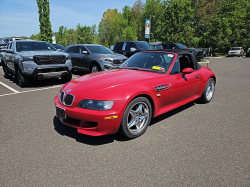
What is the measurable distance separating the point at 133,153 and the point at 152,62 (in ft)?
6.80

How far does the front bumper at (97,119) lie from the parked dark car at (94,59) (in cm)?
587

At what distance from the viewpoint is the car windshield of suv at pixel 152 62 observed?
3.94 metres

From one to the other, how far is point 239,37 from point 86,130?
1883 inches

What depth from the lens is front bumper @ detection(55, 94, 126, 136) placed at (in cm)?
279

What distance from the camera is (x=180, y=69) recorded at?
4121mm

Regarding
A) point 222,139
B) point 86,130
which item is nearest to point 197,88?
point 222,139

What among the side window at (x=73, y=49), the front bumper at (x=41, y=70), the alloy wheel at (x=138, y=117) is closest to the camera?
the alloy wheel at (x=138, y=117)

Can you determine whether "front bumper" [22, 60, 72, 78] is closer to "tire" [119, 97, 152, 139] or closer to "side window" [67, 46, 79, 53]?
"side window" [67, 46, 79, 53]

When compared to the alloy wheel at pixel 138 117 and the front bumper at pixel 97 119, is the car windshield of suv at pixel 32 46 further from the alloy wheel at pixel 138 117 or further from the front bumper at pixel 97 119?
the alloy wheel at pixel 138 117

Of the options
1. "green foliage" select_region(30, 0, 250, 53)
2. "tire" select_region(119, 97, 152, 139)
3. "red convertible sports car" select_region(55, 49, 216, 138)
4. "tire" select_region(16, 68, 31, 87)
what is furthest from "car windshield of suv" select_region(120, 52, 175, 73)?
"green foliage" select_region(30, 0, 250, 53)

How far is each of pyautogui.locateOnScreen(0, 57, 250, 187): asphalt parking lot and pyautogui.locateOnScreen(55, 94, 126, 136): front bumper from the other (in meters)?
0.27

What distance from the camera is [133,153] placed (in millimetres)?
2771

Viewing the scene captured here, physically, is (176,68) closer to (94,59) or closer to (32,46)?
(94,59)

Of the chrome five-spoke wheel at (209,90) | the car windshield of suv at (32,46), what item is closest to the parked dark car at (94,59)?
the car windshield of suv at (32,46)
